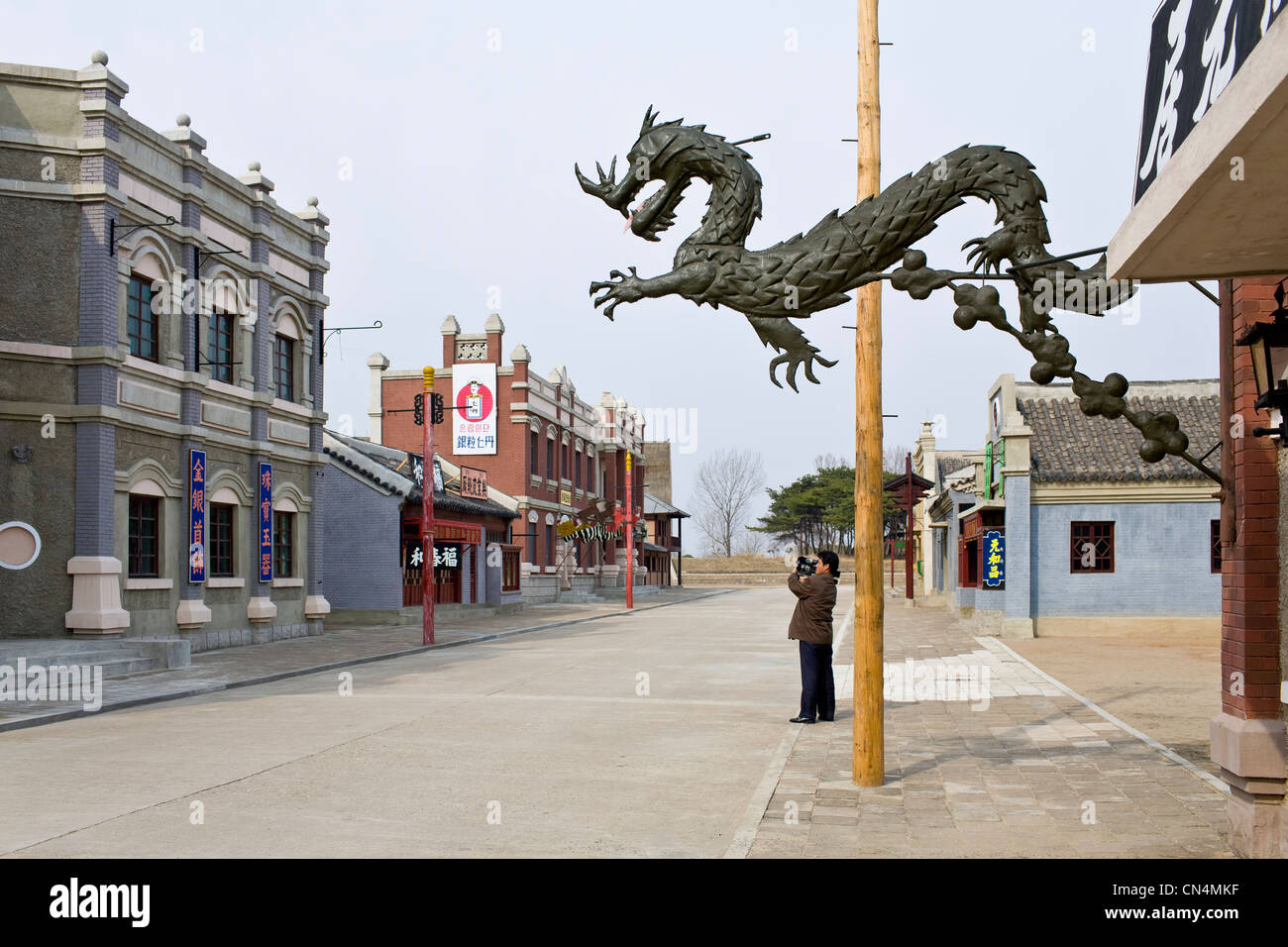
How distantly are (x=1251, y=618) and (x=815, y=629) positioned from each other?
19.1ft

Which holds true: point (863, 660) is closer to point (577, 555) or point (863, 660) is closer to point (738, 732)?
point (738, 732)

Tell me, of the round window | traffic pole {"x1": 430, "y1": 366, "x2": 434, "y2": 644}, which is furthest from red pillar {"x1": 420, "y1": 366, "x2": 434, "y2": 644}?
the round window

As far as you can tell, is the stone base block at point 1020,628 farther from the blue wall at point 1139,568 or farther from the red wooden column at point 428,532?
the red wooden column at point 428,532

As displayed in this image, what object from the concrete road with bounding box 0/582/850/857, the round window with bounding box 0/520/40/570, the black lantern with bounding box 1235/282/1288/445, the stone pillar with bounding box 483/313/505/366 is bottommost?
the concrete road with bounding box 0/582/850/857

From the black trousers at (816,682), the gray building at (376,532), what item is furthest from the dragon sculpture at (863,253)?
the gray building at (376,532)

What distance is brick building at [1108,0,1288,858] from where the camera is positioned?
410cm

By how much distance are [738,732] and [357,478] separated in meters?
23.3

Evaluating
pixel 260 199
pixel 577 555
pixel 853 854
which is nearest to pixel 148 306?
pixel 260 199

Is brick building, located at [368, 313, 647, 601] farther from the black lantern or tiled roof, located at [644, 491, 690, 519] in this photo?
the black lantern

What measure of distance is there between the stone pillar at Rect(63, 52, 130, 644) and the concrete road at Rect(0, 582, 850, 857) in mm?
4423

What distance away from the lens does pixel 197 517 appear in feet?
73.3

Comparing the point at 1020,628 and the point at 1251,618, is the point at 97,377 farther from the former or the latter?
the point at 1020,628

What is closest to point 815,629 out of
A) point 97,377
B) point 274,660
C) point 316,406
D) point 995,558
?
point 274,660

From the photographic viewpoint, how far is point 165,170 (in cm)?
2181
